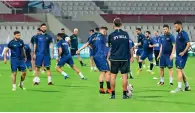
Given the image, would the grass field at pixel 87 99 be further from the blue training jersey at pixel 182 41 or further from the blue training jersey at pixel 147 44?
the blue training jersey at pixel 147 44

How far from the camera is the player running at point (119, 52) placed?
1520 cm

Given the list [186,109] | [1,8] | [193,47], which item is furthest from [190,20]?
[186,109]

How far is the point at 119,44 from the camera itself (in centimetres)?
1523

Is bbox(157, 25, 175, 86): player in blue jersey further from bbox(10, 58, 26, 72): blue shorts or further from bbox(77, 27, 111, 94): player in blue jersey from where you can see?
bbox(10, 58, 26, 72): blue shorts

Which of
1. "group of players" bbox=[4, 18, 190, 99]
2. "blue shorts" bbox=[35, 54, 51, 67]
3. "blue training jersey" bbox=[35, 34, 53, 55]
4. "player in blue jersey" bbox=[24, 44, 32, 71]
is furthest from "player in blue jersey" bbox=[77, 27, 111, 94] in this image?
"player in blue jersey" bbox=[24, 44, 32, 71]

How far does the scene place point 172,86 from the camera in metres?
20.0

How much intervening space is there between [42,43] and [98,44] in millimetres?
3769

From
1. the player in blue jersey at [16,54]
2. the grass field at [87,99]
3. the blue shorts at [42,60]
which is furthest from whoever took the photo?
the blue shorts at [42,60]

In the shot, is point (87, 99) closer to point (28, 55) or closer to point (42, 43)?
point (42, 43)

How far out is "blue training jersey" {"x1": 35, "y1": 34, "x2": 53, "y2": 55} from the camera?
20.8 meters

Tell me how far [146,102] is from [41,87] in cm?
624

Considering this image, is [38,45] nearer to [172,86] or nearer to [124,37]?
[172,86]

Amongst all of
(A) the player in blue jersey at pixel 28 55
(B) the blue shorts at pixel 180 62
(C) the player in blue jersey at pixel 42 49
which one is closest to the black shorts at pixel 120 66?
(B) the blue shorts at pixel 180 62

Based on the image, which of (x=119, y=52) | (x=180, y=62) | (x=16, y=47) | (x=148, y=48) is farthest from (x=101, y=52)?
(x=148, y=48)
